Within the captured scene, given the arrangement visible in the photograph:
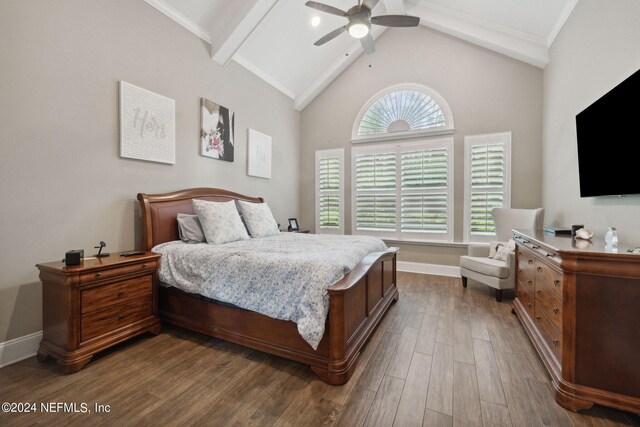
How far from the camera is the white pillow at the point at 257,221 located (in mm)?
3486

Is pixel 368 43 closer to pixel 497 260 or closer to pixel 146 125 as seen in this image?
pixel 146 125

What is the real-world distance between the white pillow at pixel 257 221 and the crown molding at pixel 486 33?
3954 millimetres

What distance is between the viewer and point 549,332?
187 cm

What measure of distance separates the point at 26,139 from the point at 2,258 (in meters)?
0.90

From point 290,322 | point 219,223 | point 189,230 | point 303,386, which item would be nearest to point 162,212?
point 189,230

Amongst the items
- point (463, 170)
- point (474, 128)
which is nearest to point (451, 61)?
point (474, 128)

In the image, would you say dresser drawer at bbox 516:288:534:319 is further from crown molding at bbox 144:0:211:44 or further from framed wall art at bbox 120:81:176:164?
crown molding at bbox 144:0:211:44

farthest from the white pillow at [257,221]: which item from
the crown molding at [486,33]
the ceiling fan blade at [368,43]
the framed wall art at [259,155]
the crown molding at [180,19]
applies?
the crown molding at [486,33]

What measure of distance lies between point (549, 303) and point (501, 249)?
1.77 metres

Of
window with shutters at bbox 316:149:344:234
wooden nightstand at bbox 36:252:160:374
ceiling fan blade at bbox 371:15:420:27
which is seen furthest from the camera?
window with shutters at bbox 316:149:344:234

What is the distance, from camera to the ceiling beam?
10.8 feet

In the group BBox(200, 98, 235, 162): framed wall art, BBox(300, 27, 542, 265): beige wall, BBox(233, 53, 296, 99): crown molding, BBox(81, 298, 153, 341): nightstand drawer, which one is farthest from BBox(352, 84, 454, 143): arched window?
BBox(81, 298, 153, 341): nightstand drawer

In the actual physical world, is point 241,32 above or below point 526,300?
above

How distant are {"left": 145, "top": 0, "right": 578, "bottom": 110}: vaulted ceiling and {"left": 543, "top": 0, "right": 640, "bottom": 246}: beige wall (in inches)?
15.7
